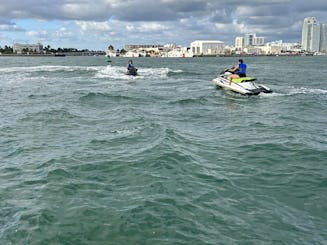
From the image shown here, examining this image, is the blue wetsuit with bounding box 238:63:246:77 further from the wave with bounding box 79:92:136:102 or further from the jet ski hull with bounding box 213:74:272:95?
the wave with bounding box 79:92:136:102

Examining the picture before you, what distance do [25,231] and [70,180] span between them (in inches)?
122

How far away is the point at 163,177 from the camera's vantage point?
11492 millimetres

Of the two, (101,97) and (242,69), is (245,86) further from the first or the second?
(101,97)

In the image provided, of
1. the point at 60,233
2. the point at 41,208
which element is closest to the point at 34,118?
the point at 41,208

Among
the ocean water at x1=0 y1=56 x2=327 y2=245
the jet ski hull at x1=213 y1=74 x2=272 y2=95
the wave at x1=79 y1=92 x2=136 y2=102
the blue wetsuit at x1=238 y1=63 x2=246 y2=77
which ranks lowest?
the ocean water at x1=0 y1=56 x2=327 y2=245

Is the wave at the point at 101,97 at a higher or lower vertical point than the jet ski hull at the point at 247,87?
lower

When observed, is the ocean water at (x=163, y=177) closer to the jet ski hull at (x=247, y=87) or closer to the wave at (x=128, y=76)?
the jet ski hull at (x=247, y=87)

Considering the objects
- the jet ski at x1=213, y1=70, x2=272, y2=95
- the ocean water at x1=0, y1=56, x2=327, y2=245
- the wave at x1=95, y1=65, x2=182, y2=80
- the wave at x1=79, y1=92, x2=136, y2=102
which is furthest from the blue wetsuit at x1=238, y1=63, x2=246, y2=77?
the wave at x1=95, y1=65, x2=182, y2=80

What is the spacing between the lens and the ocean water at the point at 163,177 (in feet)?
27.5

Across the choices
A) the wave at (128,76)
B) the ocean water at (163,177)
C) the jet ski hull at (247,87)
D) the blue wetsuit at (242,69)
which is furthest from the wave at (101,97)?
the wave at (128,76)

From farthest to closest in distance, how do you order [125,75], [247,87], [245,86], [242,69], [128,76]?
1. [125,75]
2. [128,76]
3. [242,69]
4. [245,86]
5. [247,87]

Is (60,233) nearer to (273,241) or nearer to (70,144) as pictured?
(273,241)

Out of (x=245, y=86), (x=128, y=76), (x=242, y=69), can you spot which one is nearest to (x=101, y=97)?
(x=245, y=86)

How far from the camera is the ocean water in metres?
8.37
